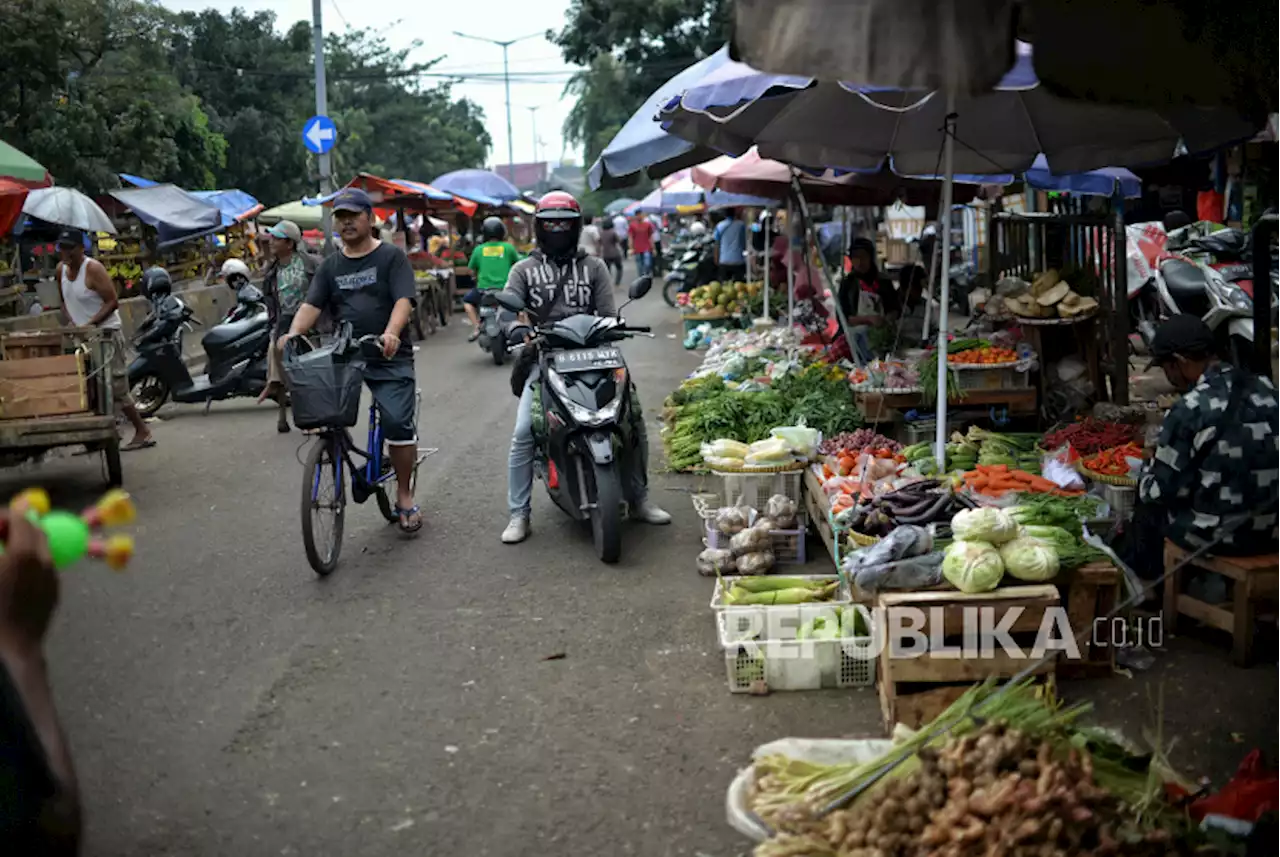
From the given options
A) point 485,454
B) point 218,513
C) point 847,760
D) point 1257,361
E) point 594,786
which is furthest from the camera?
point 485,454

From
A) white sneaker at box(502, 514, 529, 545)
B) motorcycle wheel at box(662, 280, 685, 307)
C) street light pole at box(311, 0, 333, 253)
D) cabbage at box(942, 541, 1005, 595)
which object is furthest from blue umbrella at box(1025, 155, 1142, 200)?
motorcycle wheel at box(662, 280, 685, 307)

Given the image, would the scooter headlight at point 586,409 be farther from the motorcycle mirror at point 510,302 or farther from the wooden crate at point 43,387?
the wooden crate at point 43,387

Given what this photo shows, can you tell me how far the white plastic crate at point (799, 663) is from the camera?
17.8ft

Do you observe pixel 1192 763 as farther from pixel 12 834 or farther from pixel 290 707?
pixel 12 834

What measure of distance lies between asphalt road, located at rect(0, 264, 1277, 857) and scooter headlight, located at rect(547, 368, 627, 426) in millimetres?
851

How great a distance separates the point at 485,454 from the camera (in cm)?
1101

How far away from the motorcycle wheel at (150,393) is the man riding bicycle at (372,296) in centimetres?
705

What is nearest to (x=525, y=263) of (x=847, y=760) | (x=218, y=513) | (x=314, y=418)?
(x=314, y=418)

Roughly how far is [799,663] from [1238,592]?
6.08 feet

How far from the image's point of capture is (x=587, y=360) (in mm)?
7566

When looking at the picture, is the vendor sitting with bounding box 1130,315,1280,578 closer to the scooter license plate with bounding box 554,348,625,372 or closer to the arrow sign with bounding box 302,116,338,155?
the scooter license plate with bounding box 554,348,625,372

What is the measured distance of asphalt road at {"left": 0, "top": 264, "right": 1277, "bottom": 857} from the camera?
4.39 metres

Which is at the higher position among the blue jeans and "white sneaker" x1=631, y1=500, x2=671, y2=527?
the blue jeans

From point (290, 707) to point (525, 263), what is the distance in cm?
372
